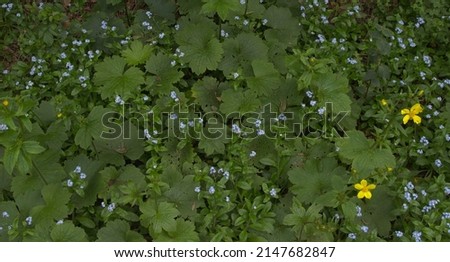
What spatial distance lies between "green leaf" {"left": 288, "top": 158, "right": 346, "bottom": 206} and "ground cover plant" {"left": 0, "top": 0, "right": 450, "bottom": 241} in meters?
0.01

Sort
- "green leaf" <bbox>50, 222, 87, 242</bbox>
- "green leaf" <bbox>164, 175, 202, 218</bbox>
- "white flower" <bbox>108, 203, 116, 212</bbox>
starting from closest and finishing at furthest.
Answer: "green leaf" <bbox>50, 222, 87, 242</bbox> < "white flower" <bbox>108, 203, 116, 212</bbox> < "green leaf" <bbox>164, 175, 202, 218</bbox>

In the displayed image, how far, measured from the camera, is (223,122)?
3.71 m

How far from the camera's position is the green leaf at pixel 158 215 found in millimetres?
3051

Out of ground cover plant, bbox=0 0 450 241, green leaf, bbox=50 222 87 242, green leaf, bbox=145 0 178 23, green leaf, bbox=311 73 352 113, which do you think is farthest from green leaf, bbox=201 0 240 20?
green leaf, bbox=50 222 87 242

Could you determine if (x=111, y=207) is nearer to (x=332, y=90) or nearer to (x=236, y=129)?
(x=236, y=129)

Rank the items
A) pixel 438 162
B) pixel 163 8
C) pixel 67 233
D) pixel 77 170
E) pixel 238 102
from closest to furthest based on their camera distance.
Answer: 1. pixel 67 233
2. pixel 77 170
3. pixel 438 162
4. pixel 238 102
5. pixel 163 8

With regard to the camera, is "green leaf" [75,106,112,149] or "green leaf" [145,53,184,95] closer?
"green leaf" [75,106,112,149]

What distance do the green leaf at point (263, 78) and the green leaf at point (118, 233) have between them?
1.31 meters

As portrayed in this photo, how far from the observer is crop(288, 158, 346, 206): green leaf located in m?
3.32

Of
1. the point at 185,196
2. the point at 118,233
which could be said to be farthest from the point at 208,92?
the point at 118,233

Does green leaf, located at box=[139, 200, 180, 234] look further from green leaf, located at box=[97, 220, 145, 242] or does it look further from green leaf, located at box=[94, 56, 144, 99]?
green leaf, located at box=[94, 56, 144, 99]

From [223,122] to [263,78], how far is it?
16.8 inches

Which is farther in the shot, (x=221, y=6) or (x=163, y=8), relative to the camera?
(x=163, y=8)

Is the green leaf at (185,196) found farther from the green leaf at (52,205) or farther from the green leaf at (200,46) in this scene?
the green leaf at (200,46)
